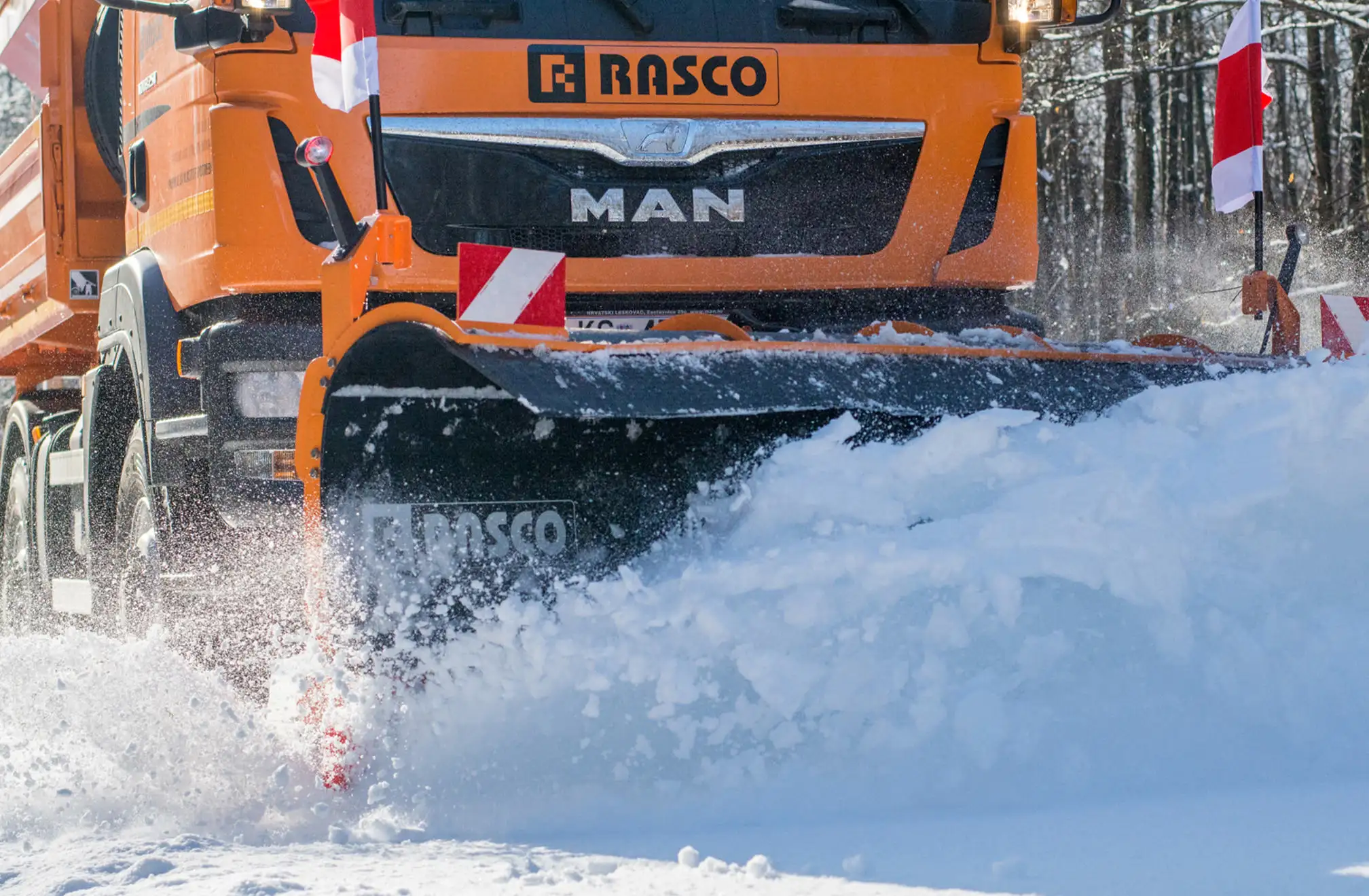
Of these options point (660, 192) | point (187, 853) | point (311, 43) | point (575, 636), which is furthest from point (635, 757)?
point (311, 43)

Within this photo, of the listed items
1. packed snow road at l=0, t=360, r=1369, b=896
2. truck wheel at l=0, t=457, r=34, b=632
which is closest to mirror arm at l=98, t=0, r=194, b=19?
packed snow road at l=0, t=360, r=1369, b=896

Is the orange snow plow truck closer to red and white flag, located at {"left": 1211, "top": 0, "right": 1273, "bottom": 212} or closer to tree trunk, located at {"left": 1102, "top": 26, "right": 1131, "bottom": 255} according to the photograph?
red and white flag, located at {"left": 1211, "top": 0, "right": 1273, "bottom": 212}

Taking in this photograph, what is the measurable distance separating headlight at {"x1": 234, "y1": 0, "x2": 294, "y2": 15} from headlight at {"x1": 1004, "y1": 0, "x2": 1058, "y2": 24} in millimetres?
Answer: 2020

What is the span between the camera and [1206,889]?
7.72ft

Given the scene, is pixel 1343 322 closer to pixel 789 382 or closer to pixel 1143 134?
pixel 789 382

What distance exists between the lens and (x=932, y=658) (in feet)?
10.1

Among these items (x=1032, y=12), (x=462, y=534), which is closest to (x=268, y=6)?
(x=462, y=534)

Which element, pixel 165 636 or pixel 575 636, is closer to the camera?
pixel 575 636

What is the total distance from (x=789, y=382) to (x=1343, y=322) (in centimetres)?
189

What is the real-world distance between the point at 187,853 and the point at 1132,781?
5.61ft

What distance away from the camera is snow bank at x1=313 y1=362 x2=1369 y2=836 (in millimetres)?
3037

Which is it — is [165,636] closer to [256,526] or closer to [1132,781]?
[256,526]

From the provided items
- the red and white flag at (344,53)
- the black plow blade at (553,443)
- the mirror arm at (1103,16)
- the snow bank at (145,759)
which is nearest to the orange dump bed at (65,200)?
the red and white flag at (344,53)

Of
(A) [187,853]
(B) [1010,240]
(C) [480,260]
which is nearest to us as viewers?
(A) [187,853]
